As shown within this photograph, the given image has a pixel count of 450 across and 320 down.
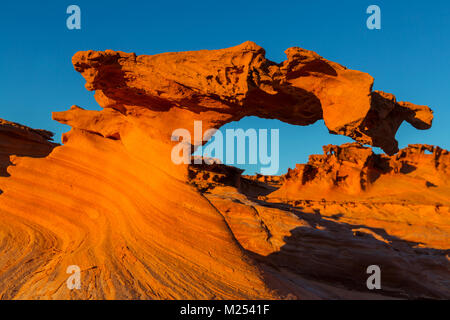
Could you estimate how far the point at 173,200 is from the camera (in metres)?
4.96

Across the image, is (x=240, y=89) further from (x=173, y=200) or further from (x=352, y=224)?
(x=352, y=224)

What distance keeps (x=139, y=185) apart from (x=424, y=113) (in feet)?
17.8

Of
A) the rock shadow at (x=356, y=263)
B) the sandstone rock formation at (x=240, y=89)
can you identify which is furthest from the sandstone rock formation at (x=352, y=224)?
the sandstone rock formation at (x=240, y=89)

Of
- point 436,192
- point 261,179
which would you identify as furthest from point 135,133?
point 261,179

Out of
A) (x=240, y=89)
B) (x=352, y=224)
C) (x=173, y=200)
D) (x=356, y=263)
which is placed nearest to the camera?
(x=240, y=89)

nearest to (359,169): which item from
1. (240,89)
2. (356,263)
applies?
(356,263)

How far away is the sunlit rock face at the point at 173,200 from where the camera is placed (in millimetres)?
4172

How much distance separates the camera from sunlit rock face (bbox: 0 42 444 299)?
4172mm

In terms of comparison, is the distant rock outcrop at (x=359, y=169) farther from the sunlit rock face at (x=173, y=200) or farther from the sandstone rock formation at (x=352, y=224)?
the sunlit rock face at (x=173, y=200)

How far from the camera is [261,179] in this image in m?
42.6

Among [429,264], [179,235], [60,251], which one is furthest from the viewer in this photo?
[429,264]

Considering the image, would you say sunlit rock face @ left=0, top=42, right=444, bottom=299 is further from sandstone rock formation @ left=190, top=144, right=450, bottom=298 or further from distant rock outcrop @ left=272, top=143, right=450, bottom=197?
distant rock outcrop @ left=272, top=143, right=450, bottom=197

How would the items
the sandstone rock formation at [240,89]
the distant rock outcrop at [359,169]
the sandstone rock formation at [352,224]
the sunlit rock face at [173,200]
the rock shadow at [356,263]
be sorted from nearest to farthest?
the sunlit rock face at [173,200] → the sandstone rock formation at [240,89] → the rock shadow at [356,263] → the sandstone rock formation at [352,224] → the distant rock outcrop at [359,169]
